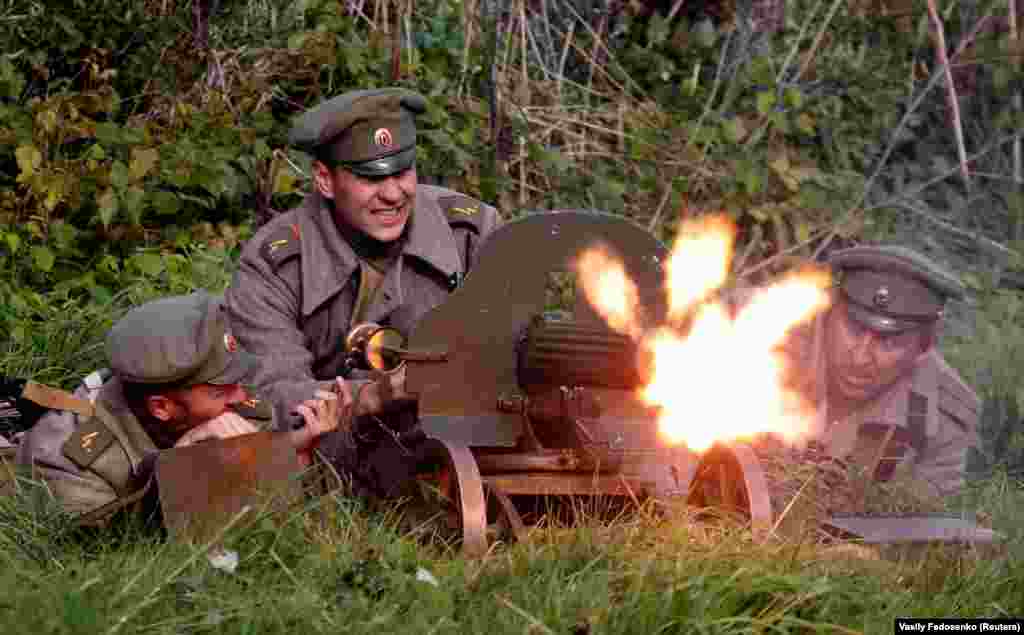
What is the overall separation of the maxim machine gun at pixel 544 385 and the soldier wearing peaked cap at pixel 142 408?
654 mm

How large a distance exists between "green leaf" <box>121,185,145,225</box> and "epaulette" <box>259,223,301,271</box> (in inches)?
58.3

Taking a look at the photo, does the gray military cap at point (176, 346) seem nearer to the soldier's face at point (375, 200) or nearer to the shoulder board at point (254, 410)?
the shoulder board at point (254, 410)

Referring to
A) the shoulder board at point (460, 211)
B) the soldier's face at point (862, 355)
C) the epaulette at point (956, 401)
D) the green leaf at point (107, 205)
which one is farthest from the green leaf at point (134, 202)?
the epaulette at point (956, 401)

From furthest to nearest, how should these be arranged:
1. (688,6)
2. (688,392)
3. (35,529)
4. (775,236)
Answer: (688,6) → (775,236) → (688,392) → (35,529)

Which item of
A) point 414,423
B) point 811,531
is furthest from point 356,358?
point 811,531

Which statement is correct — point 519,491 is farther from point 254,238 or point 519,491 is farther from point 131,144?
point 131,144

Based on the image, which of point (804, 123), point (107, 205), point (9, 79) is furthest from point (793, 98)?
point (9, 79)

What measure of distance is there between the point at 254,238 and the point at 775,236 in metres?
4.56

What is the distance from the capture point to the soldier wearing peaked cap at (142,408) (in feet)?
16.1

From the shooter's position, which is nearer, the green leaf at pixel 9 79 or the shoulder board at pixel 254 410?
the shoulder board at pixel 254 410

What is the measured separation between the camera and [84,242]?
8070mm

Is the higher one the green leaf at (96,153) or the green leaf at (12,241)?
the green leaf at (96,153)

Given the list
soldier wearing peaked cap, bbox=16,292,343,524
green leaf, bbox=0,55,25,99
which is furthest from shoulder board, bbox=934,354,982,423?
green leaf, bbox=0,55,25,99

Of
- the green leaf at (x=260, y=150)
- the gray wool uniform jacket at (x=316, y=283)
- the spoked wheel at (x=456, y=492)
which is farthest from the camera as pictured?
the green leaf at (x=260, y=150)
